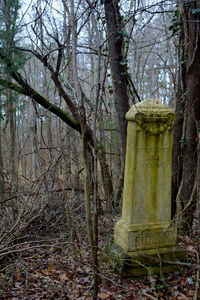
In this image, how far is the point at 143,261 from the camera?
3.92m

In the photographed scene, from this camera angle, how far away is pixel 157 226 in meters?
4.07

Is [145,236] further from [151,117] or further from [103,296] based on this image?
[151,117]

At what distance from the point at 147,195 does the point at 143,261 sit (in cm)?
96

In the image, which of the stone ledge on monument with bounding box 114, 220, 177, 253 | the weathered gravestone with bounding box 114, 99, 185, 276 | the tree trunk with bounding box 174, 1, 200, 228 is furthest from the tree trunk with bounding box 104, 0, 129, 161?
the stone ledge on monument with bounding box 114, 220, 177, 253

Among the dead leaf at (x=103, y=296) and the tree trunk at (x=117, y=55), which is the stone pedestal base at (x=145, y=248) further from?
the tree trunk at (x=117, y=55)

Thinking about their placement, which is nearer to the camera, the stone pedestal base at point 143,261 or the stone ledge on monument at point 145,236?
the stone pedestal base at point 143,261

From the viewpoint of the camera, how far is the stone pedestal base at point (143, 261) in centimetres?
382

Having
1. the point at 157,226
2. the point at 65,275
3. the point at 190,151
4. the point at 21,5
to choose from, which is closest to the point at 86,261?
the point at 65,275

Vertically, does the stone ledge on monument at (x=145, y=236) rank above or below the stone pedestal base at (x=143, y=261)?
above

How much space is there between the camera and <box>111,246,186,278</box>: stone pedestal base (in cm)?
382

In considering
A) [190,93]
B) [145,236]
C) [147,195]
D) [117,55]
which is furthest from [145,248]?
[117,55]

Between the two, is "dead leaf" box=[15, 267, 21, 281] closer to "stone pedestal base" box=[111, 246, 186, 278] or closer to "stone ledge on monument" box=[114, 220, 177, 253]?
"stone pedestal base" box=[111, 246, 186, 278]

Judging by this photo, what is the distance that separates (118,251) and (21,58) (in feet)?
13.9

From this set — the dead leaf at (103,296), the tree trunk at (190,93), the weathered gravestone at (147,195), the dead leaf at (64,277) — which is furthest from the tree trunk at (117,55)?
the dead leaf at (103,296)
